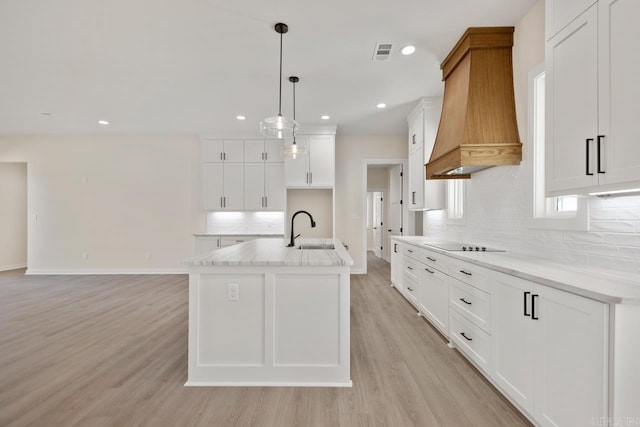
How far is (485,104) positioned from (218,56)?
2754mm

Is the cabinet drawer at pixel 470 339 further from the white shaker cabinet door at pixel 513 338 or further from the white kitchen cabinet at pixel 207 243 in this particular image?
the white kitchen cabinet at pixel 207 243

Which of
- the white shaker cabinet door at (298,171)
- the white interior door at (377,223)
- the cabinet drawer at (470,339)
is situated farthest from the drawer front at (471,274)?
the white interior door at (377,223)

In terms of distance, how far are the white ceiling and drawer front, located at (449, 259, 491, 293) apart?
2.13 m

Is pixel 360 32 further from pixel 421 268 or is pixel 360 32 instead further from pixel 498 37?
pixel 421 268

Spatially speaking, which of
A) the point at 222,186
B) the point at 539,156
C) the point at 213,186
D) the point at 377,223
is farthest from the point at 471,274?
the point at 377,223

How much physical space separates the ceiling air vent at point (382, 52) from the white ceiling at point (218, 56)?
0.07 m

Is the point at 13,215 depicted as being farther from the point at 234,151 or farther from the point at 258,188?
the point at 258,188

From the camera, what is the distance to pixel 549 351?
156cm

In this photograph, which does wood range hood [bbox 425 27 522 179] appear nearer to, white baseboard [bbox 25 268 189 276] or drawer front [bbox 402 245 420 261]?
drawer front [bbox 402 245 420 261]

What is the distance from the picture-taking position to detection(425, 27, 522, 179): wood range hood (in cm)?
271

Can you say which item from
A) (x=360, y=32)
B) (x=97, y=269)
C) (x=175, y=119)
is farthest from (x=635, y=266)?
(x=97, y=269)

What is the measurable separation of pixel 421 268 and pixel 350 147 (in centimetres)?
342

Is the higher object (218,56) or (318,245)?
(218,56)

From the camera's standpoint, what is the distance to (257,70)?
136 inches
